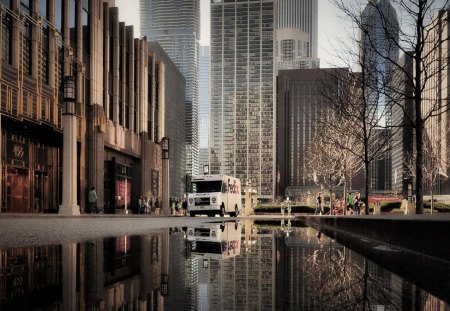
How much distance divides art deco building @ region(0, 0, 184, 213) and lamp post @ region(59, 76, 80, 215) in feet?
6.79

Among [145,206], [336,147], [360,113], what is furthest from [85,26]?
[360,113]

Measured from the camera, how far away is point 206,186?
3781 cm

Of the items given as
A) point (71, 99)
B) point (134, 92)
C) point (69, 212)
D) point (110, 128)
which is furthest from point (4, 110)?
point (134, 92)

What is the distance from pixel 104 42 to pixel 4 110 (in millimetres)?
19749

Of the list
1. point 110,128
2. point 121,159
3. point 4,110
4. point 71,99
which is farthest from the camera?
point 121,159

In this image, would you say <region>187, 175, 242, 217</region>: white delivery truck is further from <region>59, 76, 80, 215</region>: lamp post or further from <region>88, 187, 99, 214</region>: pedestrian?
<region>59, 76, 80, 215</region>: lamp post

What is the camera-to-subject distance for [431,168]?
6209cm

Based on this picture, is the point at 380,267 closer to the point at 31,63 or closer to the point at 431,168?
the point at 31,63

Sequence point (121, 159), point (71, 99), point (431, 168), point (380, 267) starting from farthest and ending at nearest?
point (431, 168)
point (121, 159)
point (71, 99)
point (380, 267)

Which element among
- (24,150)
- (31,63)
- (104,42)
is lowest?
(24,150)

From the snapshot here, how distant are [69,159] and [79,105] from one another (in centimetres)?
960

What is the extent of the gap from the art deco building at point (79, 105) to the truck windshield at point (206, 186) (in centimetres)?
788

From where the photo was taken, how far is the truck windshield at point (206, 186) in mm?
37594

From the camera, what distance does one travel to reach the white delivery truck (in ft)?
121
